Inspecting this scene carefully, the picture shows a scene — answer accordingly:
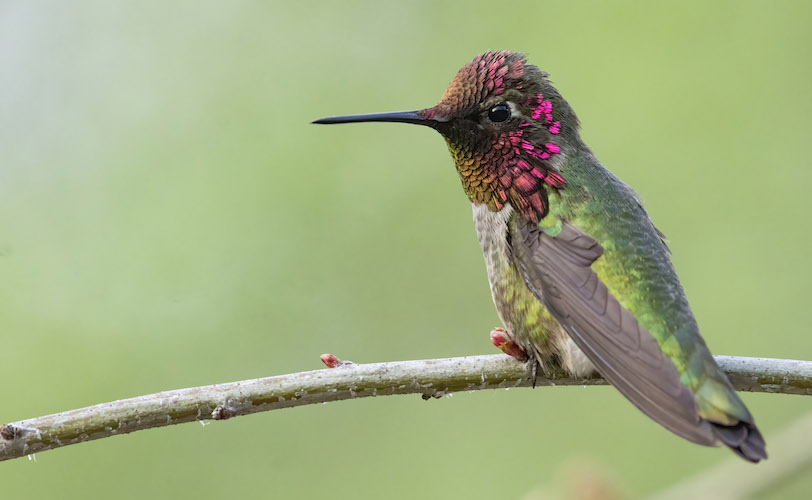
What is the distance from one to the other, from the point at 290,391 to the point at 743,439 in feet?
5.83

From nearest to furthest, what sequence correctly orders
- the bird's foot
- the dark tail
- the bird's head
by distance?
the dark tail → the bird's foot → the bird's head

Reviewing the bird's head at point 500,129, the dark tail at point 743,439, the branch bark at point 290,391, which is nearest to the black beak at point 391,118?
the bird's head at point 500,129

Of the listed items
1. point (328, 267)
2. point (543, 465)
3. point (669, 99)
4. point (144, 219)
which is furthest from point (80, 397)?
point (669, 99)

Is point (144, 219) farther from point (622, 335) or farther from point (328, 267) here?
point (622, 335)

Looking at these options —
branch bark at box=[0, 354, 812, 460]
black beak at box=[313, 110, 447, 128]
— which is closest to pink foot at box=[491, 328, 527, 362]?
branch bark at box=[0, 354, 812, 460]

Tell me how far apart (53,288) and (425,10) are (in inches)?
191

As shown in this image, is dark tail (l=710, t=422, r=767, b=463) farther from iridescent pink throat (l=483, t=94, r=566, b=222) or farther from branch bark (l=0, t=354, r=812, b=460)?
iridescent pink throat (l=483, t=94, r=566, b=222)

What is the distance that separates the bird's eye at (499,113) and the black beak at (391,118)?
27 centimetres

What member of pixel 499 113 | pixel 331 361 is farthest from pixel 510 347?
pixel 499 113

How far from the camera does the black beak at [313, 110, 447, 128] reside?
14.9 ft

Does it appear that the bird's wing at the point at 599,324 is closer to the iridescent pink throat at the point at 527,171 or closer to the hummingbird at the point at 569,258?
the hummingbird at the point at 569,258

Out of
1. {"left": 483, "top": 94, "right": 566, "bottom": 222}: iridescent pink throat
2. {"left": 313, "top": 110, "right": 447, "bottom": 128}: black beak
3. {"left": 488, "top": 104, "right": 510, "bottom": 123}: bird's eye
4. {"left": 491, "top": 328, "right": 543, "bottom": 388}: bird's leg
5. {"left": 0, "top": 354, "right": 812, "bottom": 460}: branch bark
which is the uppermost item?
{"left": 313, "top": 110, "right": 447, "bottom": 128}: black beak

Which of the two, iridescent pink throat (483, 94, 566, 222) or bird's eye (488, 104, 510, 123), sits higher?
bird's eye (488, 104, 510, 123)

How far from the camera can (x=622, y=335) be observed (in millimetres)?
3973
